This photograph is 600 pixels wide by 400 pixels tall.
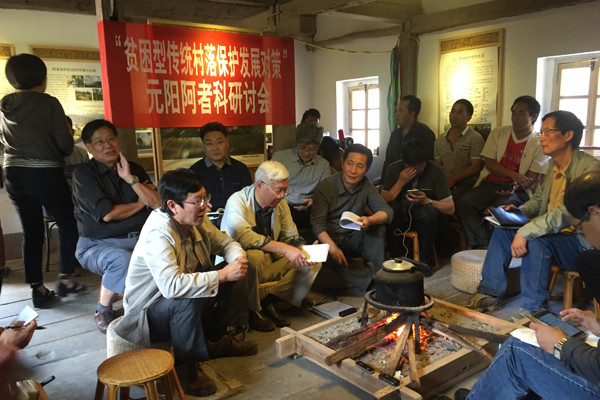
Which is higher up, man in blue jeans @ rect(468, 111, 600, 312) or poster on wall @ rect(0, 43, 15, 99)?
poster on wall @ rect(0, 43, 15, 99)

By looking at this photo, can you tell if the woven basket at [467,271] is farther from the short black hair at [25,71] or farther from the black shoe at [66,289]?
the short black hair at [25,71]

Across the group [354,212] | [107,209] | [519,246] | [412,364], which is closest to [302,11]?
[354,212]

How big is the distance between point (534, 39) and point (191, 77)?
3.94m

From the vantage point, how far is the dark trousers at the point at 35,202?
3822mm

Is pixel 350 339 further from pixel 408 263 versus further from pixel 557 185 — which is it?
pixel 557 185

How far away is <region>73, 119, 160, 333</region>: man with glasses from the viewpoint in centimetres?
330

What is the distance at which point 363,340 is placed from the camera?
2676mm

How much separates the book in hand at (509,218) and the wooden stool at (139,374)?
2643 mm

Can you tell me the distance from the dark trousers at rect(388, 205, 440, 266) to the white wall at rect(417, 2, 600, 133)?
2115 millimetres

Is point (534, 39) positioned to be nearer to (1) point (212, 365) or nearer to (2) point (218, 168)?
(2) point (218, 168)

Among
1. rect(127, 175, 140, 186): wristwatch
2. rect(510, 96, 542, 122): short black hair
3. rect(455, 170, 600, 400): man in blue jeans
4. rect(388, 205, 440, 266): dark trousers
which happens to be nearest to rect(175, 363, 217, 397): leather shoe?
rect(455, 170, 600, 400): man in blue jeans

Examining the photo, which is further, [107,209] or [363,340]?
[107,209]

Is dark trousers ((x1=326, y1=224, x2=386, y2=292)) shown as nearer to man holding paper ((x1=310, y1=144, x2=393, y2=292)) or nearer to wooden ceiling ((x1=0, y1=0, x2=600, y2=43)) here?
Result: man holding paper ((x1=310, y1=144, x2=393, y2=292))

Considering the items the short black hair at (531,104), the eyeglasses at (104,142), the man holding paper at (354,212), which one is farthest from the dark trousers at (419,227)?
the eyeglasses at (104,142)
